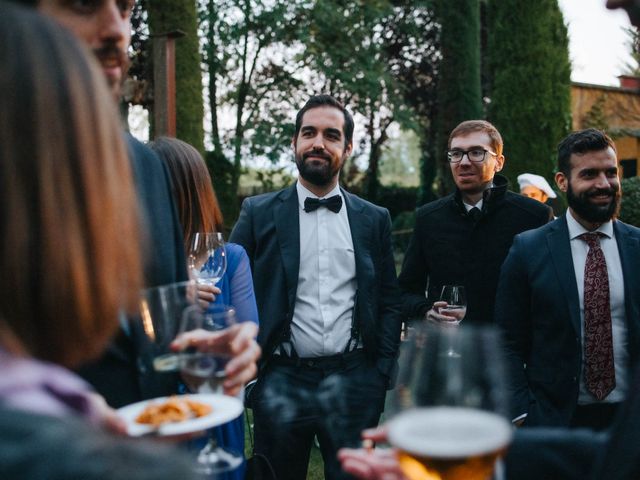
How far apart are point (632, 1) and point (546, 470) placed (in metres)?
1.50

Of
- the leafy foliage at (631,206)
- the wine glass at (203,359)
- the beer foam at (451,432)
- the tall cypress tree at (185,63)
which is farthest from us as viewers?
the tall cypress tree at (185,63)

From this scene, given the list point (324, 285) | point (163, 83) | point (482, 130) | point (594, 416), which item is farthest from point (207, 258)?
point (163, 83)

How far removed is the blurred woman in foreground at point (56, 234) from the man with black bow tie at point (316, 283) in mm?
2708

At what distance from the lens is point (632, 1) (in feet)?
6.55

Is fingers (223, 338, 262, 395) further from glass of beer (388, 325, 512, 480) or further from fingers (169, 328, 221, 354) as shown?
glass of beer (388, 325, 512, 480)

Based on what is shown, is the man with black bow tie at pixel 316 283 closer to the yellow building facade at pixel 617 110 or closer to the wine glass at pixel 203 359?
the wine glass at pixel 203 359

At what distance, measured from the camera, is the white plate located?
44.8 inches

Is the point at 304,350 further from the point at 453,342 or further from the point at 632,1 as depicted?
the point at 453,342

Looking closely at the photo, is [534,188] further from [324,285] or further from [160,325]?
[160,325]

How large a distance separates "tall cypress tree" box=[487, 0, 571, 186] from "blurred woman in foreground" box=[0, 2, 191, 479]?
542 inches

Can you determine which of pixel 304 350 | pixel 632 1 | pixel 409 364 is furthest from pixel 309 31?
pixel 409 364

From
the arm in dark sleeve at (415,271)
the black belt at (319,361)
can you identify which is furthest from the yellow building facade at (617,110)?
the black belt at (319,361)

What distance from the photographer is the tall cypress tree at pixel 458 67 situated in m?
19.3

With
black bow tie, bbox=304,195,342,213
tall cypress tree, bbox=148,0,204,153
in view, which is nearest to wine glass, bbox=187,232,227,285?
black bow tie, bbox=304,195,342,213
